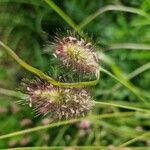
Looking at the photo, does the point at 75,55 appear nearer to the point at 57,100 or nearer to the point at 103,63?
the point at 57,100

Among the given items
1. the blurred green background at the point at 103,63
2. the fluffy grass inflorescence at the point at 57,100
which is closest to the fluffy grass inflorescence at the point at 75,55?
the fluffy grass inflorescence at the point at 57,100

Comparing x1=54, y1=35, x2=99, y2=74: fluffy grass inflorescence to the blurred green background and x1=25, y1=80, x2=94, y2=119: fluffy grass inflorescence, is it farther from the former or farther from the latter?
the blurred green background

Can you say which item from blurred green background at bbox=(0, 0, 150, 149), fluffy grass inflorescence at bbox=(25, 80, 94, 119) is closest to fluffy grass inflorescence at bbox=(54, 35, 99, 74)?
fluffy grass inflorescence at bbox=(25, 80, 94, 119)

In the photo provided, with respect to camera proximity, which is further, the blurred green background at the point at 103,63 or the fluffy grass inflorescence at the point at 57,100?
the blurred green background at the point at 103,63

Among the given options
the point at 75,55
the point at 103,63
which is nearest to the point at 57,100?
the point at 75,55

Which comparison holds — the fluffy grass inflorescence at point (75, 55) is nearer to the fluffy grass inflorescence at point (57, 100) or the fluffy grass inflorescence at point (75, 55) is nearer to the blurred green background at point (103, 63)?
the fluffy grass inflorescence at point (57, 100)
